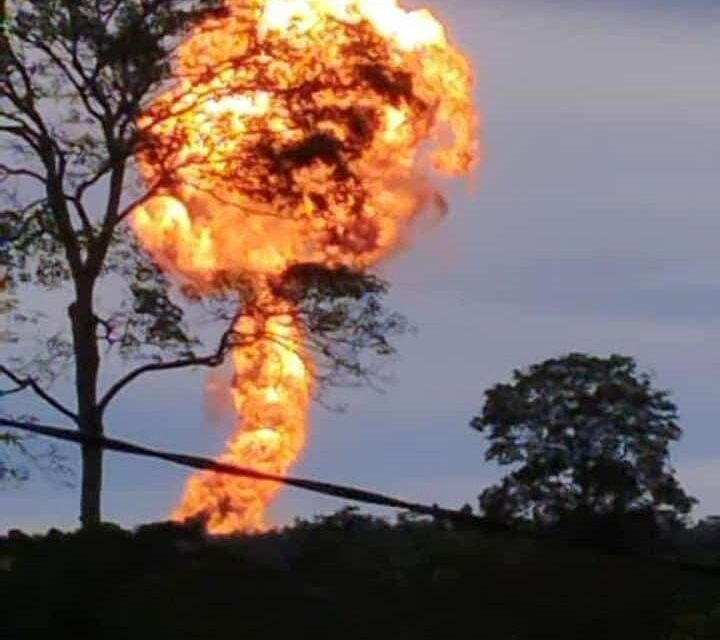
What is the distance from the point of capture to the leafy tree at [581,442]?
27141mm

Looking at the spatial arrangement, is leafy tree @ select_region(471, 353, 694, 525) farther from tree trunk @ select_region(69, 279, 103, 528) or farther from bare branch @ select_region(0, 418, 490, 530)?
bare branch @ select_region(0, 418, 490, 530)

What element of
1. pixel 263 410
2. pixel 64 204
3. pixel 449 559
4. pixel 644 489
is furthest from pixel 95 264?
pixel 449 559

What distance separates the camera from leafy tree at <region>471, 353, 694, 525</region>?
2714 cm

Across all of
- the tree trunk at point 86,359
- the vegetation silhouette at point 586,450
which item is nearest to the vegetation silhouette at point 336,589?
the vegetation silhouette at point 586,450

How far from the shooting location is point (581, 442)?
35.0 metres

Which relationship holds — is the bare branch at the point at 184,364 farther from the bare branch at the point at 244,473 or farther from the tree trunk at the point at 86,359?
the bare branch at the point at 244,473

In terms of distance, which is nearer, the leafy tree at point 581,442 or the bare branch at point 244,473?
the bare branch at point 244,473

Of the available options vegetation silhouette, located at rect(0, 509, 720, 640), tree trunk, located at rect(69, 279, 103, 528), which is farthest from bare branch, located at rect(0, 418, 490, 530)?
tree trunk, located at rect(69, 279, 103, 528)

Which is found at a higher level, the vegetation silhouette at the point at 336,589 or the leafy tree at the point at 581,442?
the leafy tree at the point at 581,442

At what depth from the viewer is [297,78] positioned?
33625mm

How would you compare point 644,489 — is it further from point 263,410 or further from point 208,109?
point 208,109

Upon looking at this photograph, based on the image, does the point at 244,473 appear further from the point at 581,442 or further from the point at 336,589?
the point at 581,442

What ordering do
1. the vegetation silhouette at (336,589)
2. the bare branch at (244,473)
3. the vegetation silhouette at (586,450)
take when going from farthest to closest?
the vegetation silhouette at (586,450) < the vegetation silhouette at (336,589) < the bare branch at (244,473)

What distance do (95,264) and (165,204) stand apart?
5.46ft
